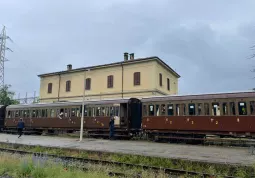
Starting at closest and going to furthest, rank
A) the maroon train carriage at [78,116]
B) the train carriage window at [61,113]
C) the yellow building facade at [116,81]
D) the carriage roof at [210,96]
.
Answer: the carriage roof at [210,96] < the maroon train carriage at [78,116] < the train carriage window at [61,113] < the yellow building facade at [116,81]

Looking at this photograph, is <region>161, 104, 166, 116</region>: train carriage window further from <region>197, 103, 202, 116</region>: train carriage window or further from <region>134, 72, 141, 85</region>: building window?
<region>134, 72, 141, 85</region>: building window

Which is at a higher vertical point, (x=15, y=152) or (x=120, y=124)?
(x=120, y=124)

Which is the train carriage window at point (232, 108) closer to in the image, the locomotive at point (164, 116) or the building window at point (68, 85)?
the locomotive at point (164, 116)

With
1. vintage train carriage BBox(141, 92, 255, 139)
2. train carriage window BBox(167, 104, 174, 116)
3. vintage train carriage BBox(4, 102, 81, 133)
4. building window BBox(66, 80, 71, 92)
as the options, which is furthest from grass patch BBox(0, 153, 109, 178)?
building window BBox(66, 80, 71, 92)

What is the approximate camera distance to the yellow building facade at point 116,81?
95.1ft

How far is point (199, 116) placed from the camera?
16.0 meters

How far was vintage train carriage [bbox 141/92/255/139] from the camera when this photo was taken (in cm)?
1453

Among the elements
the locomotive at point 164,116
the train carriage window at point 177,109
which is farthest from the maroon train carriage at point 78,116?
the train carriage window at point 177,109

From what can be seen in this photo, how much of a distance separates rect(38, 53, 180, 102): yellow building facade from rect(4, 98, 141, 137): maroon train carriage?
4918mm

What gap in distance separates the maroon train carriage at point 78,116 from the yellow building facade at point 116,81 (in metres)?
4.92

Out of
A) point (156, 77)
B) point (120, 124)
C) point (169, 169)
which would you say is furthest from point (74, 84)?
point (169, 169)

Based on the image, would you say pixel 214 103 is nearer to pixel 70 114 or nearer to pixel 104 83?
pixel 70 114

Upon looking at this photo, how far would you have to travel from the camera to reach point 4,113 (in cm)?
3017

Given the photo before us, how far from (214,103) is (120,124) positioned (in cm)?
743
